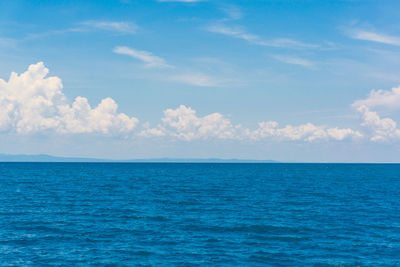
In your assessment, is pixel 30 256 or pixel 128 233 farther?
pixel 128 233

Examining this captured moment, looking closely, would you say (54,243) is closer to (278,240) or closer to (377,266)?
(278,240)

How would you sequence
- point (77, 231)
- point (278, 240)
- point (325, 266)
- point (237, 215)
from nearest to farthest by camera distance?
point (325, 266) → point (278, 240) → point (77, 231) → point (237, 215)

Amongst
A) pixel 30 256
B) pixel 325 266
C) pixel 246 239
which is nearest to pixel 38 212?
pixel 30 256

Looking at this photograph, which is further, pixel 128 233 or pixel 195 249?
pixel 128 233

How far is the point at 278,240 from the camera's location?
39.1 m

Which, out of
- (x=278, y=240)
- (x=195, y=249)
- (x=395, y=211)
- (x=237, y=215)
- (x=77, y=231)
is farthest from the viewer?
(x=395, y=211)

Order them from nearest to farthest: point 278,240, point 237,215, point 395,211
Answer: point 278,240, point 237,215, point 395,211

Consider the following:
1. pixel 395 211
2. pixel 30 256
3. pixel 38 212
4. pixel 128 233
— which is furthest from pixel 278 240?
pixel 38 212

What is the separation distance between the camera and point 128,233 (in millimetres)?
41094

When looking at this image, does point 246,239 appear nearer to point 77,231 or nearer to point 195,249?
point 195,249

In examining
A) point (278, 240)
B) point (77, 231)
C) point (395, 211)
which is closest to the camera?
point (278, 240)

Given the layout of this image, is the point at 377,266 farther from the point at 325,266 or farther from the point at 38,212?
the point at 38,212

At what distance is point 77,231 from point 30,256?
915 cm

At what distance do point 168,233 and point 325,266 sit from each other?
18651mm
